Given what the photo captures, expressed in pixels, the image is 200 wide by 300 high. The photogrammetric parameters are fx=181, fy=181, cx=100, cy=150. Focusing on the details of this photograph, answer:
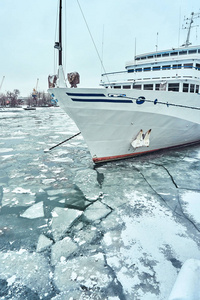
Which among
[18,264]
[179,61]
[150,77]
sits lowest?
[18,264]

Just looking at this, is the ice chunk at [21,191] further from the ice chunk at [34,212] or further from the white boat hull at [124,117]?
the white boat hull at [124,117]

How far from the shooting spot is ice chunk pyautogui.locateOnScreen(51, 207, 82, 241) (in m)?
3.28

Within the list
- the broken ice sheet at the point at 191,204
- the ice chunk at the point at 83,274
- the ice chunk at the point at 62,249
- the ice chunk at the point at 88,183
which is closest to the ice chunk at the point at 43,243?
the ice chunk at the point at 62,249

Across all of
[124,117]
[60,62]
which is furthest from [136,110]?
[60,62]

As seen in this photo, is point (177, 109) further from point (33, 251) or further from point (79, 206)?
point (33, 251)

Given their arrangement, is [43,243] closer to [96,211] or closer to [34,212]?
[34,212]

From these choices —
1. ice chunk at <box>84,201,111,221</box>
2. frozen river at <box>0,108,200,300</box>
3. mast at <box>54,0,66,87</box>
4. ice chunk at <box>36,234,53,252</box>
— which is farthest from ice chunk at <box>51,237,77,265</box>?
mast at <box>54,0,66,87</box>

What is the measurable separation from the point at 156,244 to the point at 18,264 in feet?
6.99

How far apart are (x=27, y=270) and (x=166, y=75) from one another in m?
8.31

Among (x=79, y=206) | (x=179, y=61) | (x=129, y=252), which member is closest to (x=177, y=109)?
(x=179, y=61)

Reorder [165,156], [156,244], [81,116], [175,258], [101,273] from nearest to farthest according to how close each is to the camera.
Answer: [101,273], [175,258], [156,244], [81,116], [165,156]

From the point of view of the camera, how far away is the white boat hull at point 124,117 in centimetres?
571

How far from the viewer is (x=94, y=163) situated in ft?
23.4

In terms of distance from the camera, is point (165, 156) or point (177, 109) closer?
point (177, 109)
